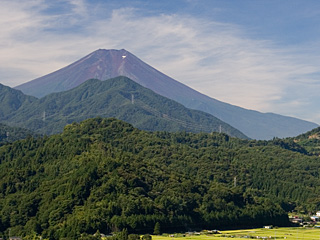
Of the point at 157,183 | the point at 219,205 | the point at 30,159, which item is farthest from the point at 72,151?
the point at 219,205

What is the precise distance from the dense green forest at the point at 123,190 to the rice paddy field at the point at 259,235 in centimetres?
505

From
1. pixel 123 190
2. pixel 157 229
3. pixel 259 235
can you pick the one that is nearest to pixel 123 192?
pixel 123 190

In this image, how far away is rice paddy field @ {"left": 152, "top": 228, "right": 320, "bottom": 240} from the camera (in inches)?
3501

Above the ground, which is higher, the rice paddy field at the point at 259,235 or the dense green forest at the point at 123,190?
the dense green forest at the point at 123,190

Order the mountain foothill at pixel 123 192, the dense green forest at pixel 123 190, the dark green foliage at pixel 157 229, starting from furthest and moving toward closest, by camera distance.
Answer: the dense green forest at pixel 123 190
the mountain foothill at pixel 123 192
the dark green foliage at pixel 157 229

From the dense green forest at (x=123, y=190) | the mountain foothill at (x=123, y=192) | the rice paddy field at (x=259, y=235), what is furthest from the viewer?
the dense green forest at (x=123, y=190)

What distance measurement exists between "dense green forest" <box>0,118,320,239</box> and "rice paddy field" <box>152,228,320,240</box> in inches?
199

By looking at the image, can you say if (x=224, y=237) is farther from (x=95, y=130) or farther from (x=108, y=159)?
(x=95, y=130)

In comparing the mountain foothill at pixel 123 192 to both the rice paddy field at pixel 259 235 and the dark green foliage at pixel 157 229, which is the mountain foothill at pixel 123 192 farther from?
the rice paddy field at pixel 259 235

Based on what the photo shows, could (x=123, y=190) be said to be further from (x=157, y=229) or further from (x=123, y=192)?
(x=157, y=229)

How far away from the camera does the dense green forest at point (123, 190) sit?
314 ft

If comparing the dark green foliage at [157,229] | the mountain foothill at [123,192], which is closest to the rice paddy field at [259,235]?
the dark green foliage at [157,229]

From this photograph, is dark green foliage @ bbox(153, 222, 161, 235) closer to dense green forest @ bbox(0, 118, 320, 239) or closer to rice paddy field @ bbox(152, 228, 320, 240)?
dense green forest @ bbox(0, 118, 320, 239)

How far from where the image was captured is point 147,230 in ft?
307
